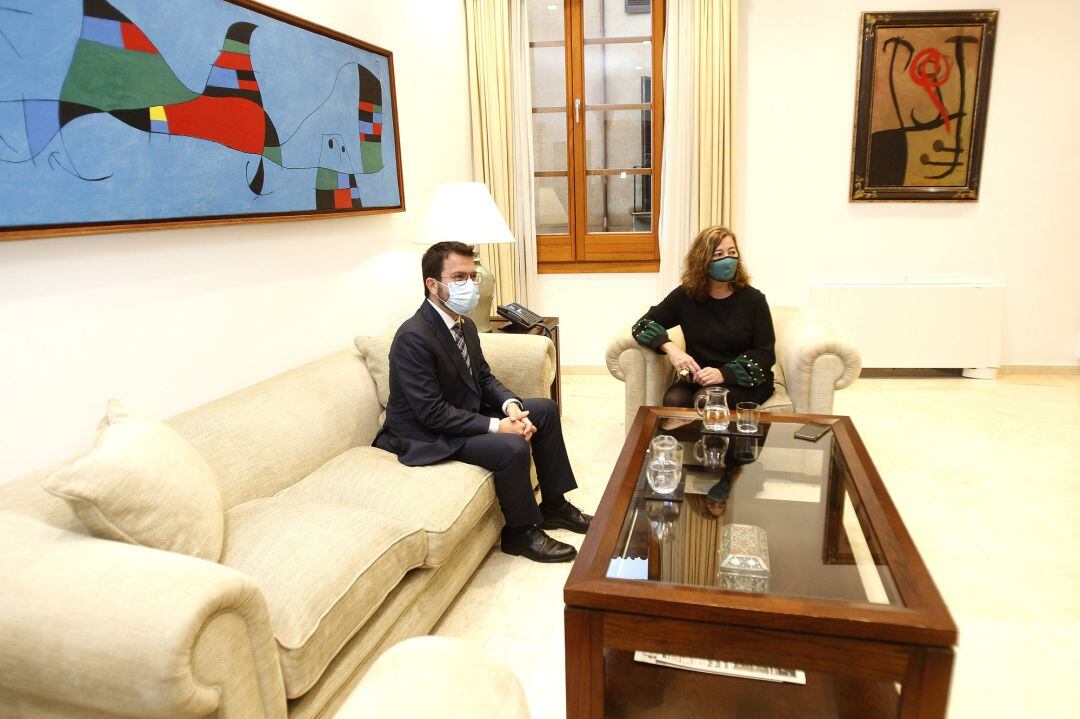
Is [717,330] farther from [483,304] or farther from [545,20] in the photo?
[545,20]

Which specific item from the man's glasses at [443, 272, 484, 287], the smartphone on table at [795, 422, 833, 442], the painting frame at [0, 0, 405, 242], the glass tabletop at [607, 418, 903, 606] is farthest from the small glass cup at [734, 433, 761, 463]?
the painting frame at [0, 0, 405, 242]

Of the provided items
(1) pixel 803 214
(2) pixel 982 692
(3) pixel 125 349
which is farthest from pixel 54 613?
(1) pixel 803 214

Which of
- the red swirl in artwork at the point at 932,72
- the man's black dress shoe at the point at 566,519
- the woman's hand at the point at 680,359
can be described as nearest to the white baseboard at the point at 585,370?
the woman's hand at the point at 680,359

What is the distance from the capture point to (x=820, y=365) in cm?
302

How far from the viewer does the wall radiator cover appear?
4.61 metres

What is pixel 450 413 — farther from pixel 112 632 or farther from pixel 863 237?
pixel 863 237

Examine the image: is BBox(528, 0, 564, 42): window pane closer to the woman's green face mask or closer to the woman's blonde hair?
the woman's blonde hair

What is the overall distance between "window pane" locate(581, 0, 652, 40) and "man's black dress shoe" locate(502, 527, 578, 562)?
365 centimetres

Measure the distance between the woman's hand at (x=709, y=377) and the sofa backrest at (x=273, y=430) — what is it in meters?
1.41

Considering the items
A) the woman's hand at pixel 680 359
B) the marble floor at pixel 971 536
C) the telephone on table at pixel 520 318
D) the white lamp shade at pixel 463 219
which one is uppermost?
the white lamp shade at pixel 463 219

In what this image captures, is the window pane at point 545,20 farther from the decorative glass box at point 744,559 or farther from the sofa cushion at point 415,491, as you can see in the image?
the decorative glass box at point 744,559

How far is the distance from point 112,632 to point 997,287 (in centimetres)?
519

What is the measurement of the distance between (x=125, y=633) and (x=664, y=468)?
142 cm

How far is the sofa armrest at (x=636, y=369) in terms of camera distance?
325 cm
